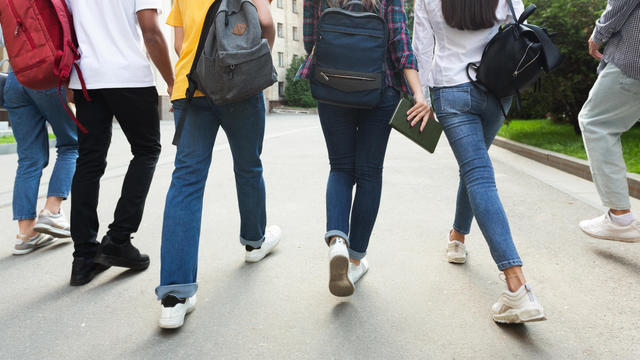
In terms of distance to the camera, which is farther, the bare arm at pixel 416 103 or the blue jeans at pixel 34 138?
the blue jeans at pixel 34 138

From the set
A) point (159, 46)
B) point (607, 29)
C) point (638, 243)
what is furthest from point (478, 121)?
point (638, 243)

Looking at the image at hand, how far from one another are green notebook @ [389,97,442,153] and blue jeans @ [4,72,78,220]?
7.96 feet

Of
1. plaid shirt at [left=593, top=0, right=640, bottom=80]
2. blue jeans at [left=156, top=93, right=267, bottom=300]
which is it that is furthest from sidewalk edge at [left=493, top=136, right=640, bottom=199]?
blue jeans at [left=156, top=93, right=267, bottom=300]

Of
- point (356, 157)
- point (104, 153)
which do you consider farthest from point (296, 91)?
point (356, 157)

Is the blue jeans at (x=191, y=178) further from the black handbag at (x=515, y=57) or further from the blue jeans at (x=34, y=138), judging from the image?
the blue jeans at (x=34, y=138)

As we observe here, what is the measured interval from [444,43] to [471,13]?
0.22m

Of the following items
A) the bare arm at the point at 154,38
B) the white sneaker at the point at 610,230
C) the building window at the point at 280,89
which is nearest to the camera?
the bare arm at the point at 154,38

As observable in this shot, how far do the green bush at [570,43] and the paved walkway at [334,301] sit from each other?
18.2 feet

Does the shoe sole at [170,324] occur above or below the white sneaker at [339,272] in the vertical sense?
below

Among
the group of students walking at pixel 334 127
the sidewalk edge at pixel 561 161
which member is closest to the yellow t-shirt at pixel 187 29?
the group of students walking at pixel 334 127

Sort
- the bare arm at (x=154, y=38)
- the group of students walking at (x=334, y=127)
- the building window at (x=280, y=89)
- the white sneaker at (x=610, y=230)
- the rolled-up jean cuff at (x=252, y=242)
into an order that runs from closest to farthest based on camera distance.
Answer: the group of students walking at (x=334, y=127) → the bare arm at (x=154, y=38) → the rolled-up jean cuff at (x=252, y=242) → the white sneaker at (x=610, y=230) → the building window at (x=280, y=89)

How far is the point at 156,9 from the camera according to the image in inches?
114

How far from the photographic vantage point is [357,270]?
3.09 meters

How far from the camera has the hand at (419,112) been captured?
254 centimetres
